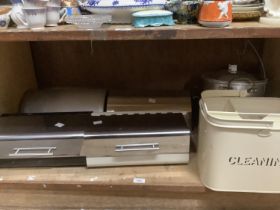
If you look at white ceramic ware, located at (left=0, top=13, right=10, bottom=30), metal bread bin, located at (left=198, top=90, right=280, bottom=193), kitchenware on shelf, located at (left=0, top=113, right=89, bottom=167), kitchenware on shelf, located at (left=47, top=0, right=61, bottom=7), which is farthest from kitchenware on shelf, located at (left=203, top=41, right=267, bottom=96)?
white ceramic ware, located at (left=0, top=13, right=10, bottom=30)

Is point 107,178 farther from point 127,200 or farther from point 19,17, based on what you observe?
point 19,17

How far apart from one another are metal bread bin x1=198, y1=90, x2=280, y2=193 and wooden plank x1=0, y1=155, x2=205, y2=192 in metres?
0.07

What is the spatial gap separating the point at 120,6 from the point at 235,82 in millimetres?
468

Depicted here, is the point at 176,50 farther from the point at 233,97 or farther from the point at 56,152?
the point at 56,152

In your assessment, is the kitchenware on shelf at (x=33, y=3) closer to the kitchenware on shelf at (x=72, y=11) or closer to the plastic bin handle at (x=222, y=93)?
the kitchenware on shelf at (x=72, y=11)

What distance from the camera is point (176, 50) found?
1.14 m

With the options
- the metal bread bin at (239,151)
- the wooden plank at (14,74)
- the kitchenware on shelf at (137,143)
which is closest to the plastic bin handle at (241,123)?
the metal bread bin at (239,151)

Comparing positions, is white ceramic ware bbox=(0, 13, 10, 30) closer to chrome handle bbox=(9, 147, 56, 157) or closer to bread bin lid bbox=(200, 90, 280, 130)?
chrome handle bbox=(9, 147, 56, 157)

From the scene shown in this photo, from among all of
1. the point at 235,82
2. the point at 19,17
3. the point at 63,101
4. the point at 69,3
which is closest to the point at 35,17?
the point at 19,17

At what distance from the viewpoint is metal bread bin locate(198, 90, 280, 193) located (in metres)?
0.66

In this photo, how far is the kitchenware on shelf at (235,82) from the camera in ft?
3.09

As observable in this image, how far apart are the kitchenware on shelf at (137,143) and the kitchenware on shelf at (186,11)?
0.96 ft

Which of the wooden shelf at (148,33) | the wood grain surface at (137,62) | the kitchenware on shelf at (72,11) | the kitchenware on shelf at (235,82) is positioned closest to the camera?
the wooden shelf at (148,33)

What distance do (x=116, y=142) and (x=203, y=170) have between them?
9.9 inches
